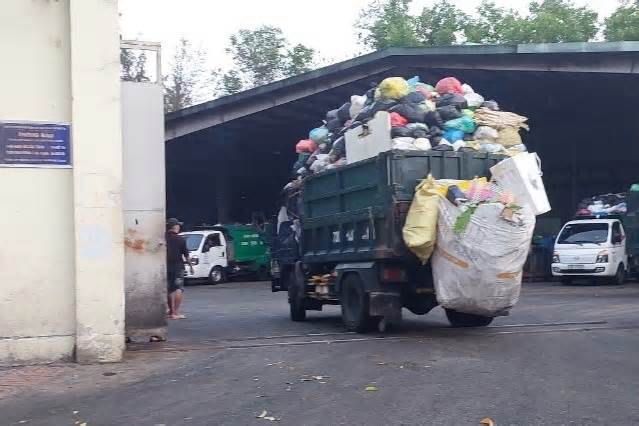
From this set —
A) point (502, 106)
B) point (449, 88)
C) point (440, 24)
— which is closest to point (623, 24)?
point (440, 24)

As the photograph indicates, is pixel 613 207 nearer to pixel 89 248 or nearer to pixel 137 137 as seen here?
pixel 137 137

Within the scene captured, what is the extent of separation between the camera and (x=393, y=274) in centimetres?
1117

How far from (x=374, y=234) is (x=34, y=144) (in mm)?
4537

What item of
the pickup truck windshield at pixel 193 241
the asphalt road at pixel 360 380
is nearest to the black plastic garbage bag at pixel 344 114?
the asphalt road at pixel 360 380

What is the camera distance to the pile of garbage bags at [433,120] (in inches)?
456

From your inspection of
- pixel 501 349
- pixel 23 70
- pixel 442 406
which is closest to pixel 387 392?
pixel 442 406

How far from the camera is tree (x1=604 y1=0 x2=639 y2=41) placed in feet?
141

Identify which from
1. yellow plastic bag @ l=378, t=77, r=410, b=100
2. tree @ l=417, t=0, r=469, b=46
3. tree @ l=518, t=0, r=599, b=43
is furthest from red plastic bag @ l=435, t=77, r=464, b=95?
tree @ l=417, t=0, r=469, b=46

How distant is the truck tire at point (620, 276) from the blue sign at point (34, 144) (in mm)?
18234

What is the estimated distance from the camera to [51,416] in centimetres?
704

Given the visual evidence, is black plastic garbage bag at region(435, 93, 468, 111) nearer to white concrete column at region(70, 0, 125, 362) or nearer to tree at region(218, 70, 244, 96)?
white concrete column at region(70, 0, 125, 362)

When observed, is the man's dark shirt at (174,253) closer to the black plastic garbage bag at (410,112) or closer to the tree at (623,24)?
the black plastic garbage bag at (410,112)

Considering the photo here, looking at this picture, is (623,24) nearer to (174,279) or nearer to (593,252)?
(593,252)

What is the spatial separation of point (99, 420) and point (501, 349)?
198 inches
